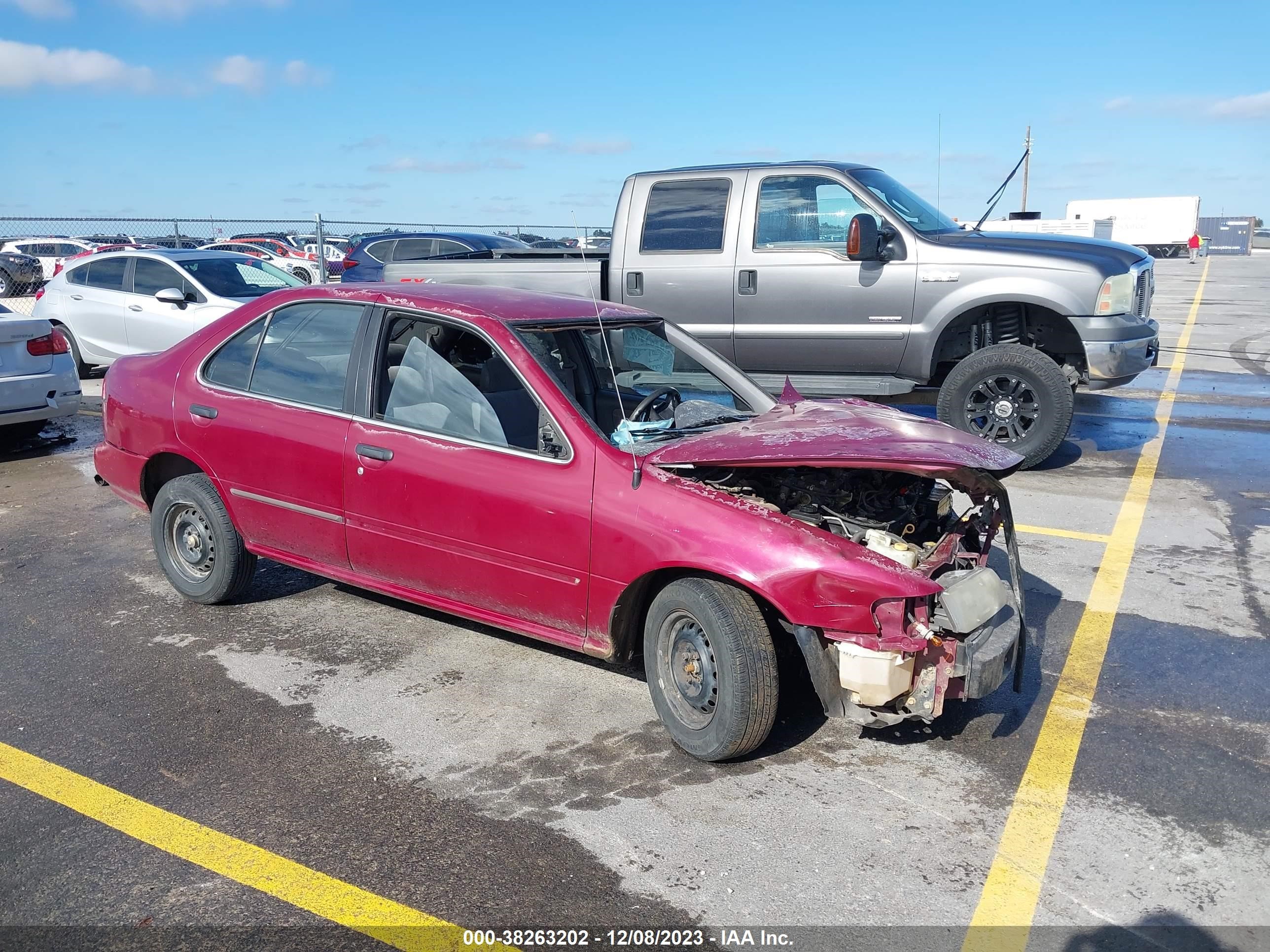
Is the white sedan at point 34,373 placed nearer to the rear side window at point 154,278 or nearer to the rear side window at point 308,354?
the rear side window at point 154,278

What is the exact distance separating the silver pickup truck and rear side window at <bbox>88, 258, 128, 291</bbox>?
5.28 m

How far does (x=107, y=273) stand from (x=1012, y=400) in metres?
9.61

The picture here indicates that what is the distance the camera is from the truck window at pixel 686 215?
27.0 ft

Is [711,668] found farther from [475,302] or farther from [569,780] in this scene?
[475,302]

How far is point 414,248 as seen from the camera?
16.2m

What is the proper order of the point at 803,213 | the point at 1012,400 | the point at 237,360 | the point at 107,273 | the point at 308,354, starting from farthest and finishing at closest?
the point at 107,273 < the point at 803,213 < the point at 1012,400 < the point at 237,360 < the point at 308,354

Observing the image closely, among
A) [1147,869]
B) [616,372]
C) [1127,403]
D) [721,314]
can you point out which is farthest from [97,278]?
[1147,869]

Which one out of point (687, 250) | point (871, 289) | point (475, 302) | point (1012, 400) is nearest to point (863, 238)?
point (871, 289)

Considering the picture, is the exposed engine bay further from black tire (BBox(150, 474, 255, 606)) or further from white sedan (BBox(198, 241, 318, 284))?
white sedan (BBox(198, 241, 318, 284))

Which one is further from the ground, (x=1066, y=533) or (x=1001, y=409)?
(x=1001, y=409)

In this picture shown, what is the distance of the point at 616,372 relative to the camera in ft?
15.6

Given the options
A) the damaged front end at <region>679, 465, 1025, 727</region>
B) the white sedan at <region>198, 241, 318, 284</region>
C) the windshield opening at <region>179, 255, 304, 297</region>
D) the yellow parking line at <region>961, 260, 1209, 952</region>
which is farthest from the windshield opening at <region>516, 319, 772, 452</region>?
the white sedan at <region>198, 241, 318, 284</region>

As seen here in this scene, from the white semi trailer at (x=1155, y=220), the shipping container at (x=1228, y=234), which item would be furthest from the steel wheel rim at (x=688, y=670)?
the shipping container at (x=1228, y=234)

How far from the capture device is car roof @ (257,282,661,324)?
4.35 metres
